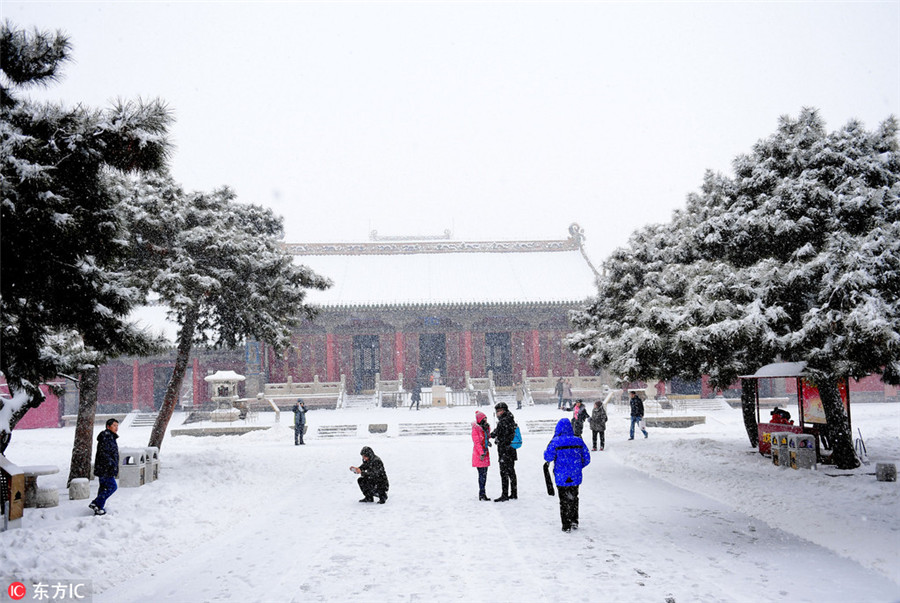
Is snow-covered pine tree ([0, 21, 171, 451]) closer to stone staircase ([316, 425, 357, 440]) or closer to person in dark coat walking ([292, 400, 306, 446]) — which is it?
person in dark coat walking ([292, 400, 306, 446])

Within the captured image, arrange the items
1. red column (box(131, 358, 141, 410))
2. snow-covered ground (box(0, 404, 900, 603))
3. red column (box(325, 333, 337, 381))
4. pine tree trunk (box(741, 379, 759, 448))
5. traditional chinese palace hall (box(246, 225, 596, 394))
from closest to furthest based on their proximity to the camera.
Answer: snow-covered ground (box(0, 404, 900, 603)) → pine tree trunk (box(741, 379, 759, 448)) → red column (box(131, 358, 141, 410)) → traditional chinese palace hall (box(246, 225, 596, 394)) → red column (box(325, 333, 337, 381))

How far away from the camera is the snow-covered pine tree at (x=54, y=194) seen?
16.2 ft

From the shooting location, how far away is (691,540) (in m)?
7.32

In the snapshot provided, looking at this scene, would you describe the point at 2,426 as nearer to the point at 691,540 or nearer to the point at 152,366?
the point at 691,540

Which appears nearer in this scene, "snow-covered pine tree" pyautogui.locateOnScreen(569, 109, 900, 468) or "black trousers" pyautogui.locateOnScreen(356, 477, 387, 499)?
"snow-covered pine tree" pyautogui.locateOnScreen(569, 109, 900, 468)

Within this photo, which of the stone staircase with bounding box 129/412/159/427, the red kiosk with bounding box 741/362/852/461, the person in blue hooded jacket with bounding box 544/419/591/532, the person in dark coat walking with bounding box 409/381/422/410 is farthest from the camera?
the stone staircase with bounding box 129/412/159/427

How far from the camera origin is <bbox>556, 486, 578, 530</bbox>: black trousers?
25.5 ft

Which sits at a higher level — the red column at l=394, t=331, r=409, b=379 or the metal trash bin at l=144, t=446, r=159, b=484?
the red column at l=394, t=331, r=409, b=379

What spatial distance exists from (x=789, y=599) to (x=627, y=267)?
1270 cm

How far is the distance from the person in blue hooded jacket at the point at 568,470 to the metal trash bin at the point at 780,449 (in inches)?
242

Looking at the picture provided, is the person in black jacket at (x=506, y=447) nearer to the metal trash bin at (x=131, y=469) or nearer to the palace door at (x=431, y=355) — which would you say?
the metal trash bin at (x=131, y=469)

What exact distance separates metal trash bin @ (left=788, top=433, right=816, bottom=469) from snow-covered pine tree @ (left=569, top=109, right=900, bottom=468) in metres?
0.46

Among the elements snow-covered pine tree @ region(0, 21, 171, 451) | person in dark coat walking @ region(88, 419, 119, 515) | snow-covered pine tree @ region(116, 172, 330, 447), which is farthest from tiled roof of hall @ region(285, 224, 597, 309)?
snow-covered pine tree @ region(0, 21, 171, 451)

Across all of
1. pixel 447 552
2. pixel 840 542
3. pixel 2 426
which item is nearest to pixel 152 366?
pixel 2 426
